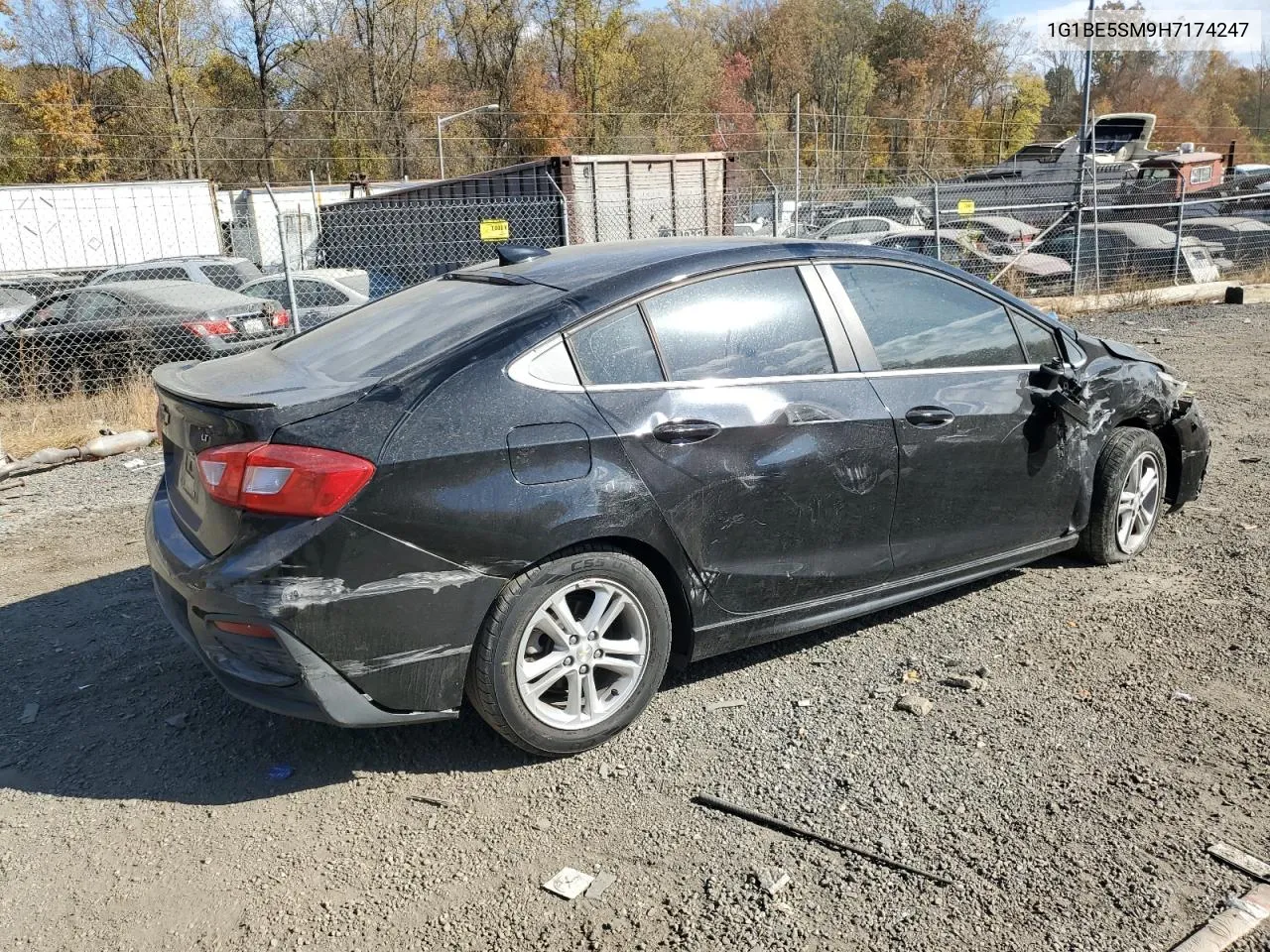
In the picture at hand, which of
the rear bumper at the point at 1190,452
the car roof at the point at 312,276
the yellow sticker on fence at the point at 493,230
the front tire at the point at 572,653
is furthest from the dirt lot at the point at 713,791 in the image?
the car roof at the point at 312,276

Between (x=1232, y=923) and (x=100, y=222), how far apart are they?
23.8 m

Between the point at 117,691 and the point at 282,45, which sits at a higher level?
the point at 282,45

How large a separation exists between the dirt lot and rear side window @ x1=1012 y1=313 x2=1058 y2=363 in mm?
1080

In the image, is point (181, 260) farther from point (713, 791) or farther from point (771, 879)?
point (771, 879)

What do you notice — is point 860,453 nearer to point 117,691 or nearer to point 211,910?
point 211,910

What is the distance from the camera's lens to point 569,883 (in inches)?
111

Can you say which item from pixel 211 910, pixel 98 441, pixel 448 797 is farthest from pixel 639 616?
pixel 98 441

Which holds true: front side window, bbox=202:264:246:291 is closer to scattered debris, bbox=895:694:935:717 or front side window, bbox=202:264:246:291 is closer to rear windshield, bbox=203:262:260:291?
rear windshield, bbox=203:262:260:291

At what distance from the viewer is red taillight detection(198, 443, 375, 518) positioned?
299cm

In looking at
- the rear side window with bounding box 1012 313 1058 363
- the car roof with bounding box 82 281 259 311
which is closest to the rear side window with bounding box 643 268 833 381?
the rear side window with bounding box 1012 313 1058 363

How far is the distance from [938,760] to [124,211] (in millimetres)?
23189

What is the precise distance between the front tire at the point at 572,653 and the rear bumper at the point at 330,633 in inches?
→ 3.9

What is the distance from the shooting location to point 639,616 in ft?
11.4

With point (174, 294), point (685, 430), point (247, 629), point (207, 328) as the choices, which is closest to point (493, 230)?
point (207, 328)
